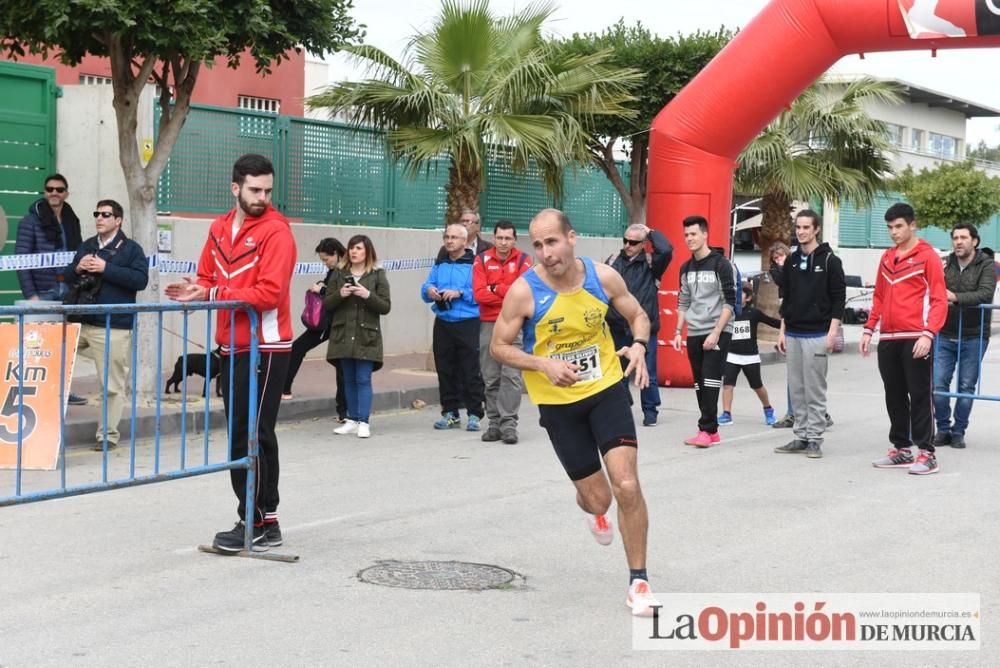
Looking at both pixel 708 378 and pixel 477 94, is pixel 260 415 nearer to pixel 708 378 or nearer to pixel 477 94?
pixel 708 378

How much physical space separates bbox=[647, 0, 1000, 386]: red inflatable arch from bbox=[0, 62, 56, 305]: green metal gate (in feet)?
22.9

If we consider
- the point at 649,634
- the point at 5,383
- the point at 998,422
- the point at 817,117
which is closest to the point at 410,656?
the point at 649,634

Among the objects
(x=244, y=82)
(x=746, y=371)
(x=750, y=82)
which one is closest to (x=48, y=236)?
(x=746, y=371)

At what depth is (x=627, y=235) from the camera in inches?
483

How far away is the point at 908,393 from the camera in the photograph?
10422 mm

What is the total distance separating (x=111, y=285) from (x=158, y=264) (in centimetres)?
253

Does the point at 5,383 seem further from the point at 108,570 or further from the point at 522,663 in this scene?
the point at 522,663

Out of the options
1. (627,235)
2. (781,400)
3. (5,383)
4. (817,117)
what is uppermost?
(817,117)

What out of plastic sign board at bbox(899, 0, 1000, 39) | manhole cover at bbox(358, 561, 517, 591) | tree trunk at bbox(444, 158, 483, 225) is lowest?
manhole cover at bbox(358, 561, 517, 591)

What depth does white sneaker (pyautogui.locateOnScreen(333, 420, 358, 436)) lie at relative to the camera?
471 inches

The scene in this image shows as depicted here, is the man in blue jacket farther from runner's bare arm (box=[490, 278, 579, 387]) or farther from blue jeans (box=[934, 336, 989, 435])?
runner's bare arm (box=[490, 278, 579, 387])

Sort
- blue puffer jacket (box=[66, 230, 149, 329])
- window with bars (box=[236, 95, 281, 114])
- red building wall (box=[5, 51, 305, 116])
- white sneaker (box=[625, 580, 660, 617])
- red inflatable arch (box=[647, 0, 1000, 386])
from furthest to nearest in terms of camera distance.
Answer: window with bars (box=[236, 95, 281, 114]), red building wall (box=[5, 51, 305, 116]), red inflatable arch (box=[647, 0, 1000, 386]), blue puffer jacket (box=[66, 230, 149, 329]), white sneaker (box=[625, 580, 660, 617])

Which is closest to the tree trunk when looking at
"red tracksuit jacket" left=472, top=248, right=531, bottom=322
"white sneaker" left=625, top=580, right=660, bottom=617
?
"red tracksuit jacket" left=472, top=248, right=531, bottom=322

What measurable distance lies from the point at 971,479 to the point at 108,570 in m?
6.36
